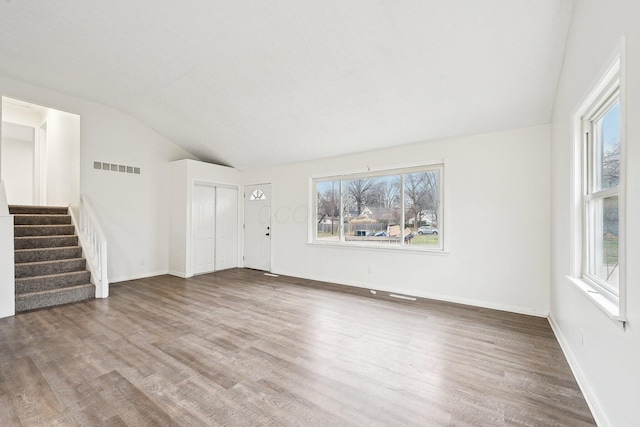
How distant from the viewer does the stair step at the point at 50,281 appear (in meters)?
3.93

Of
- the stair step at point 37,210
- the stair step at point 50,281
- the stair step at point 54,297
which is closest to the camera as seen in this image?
the stair step at point 54,297

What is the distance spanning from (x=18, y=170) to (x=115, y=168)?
3.08 m

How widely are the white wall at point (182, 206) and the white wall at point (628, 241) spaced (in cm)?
584

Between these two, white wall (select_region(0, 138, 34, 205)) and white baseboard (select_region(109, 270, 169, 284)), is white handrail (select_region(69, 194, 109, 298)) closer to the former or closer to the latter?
white baseboard (select_region(109, 270, 169, 284))

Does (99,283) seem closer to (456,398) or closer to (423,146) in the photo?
(456,398)

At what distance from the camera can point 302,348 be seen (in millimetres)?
2699

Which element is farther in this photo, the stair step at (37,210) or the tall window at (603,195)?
the stair step at (37,210)

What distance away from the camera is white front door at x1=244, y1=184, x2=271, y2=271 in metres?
6.38

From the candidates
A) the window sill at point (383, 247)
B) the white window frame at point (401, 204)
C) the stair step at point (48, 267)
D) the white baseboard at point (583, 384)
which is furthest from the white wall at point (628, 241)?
the stair step at point (48, 267)

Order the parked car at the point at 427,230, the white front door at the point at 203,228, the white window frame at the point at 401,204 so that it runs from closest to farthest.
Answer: the white window frame at the point at 401,204 → the parked car at the point at 427,230 → the white front door at the point at 203,228

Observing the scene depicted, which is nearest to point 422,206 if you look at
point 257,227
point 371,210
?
point 371,210

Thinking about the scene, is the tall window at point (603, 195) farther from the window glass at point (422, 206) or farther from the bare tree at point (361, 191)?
the bare tree at point (361, 191)

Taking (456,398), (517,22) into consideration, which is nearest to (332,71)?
(517,22)

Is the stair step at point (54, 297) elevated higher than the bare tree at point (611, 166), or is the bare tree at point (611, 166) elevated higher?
the bare tree at point (611, 166)
